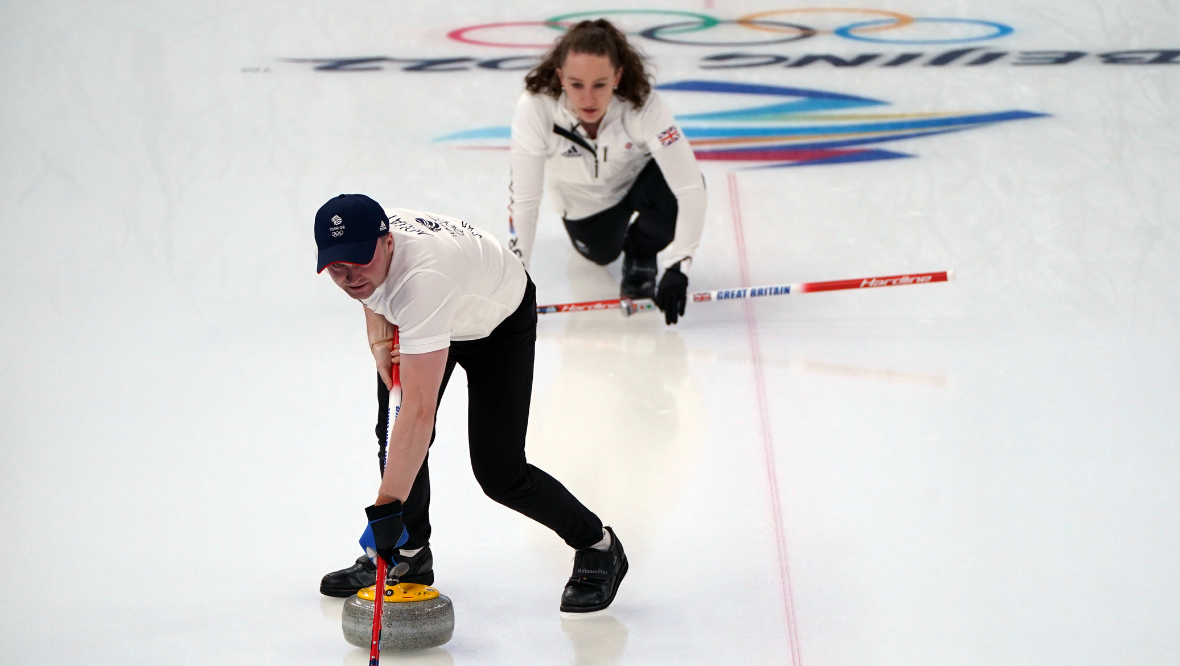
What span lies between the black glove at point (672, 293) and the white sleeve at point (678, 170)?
0.04 m

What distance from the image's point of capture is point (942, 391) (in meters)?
3.00

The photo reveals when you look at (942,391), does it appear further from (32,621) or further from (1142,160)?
(32,621)

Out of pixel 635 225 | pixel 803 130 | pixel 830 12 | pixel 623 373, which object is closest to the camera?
pixel 623 373

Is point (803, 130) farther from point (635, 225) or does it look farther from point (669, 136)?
point (669, 136)

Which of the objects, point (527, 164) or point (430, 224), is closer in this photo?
point (430, 224)

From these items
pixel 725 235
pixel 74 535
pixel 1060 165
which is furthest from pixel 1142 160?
pixel 74 535

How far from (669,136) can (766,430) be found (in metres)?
0.91

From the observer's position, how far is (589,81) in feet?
9.46

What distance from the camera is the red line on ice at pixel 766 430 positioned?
2250mm

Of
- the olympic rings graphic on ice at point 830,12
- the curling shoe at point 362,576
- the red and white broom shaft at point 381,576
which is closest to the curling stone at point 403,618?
the red and white broom shaft at point 381,576

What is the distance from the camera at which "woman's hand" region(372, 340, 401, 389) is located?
2.09 meters

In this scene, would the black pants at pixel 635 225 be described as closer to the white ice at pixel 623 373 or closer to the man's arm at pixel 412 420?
the white ice at pixel 623 373

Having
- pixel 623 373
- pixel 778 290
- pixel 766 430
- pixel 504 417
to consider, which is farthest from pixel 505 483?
pixel 778 290

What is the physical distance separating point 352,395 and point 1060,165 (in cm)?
266
